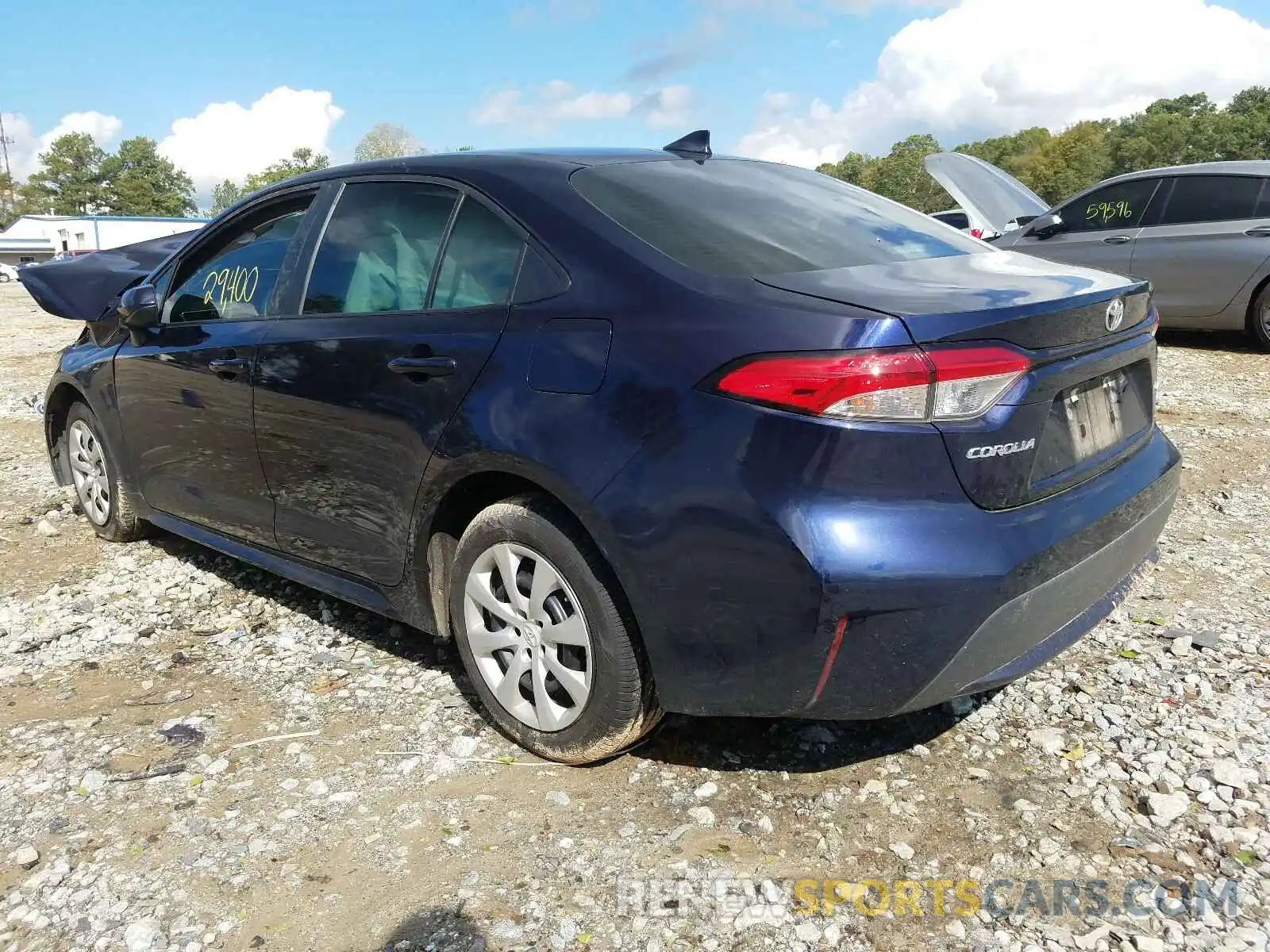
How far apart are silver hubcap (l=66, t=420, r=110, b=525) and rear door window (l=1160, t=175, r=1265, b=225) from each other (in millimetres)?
8732

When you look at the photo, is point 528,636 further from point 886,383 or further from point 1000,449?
point 1000,449

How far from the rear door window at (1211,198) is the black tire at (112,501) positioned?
868 cm

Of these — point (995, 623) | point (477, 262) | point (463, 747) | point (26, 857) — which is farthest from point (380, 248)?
point (995, 623)

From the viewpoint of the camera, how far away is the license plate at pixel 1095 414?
2379 mm

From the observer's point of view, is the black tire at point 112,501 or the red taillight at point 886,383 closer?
the red taillight at point 886,383

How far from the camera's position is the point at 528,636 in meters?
2.69

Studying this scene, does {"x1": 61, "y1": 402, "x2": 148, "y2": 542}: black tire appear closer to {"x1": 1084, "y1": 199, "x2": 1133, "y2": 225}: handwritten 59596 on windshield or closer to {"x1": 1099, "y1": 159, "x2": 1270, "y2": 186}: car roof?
{"x1": 1099, "y1": 159, "x2": 1270, "y2": 186}: car roof

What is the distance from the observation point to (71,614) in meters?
3.98

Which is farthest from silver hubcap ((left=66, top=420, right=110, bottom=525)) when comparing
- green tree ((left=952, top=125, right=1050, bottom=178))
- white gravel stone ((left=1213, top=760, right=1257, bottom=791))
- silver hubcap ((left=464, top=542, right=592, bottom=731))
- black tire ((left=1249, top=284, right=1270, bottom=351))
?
green tree ((left=952, top=125, right=1050, bottom=178))

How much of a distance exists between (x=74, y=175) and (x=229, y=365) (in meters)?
120

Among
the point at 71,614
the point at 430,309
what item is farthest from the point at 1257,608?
the point at 71,614

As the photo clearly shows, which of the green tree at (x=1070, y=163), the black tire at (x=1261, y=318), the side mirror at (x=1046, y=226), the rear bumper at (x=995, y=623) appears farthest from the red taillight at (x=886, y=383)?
the green tree at (x=1070, y=163)

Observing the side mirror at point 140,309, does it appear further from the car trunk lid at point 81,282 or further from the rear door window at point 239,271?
the car trunk lid at point 81,282

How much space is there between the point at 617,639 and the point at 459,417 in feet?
2.45
